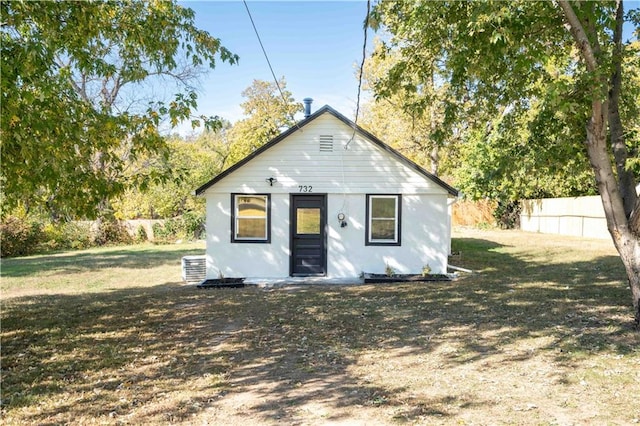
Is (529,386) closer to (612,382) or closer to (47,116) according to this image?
(612,382)

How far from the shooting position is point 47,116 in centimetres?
560

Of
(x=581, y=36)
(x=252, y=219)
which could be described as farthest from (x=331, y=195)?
(x=581, y=36)

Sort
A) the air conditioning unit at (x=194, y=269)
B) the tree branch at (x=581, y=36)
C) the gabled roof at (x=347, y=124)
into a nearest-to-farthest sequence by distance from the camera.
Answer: the tree branch at (x=581, y=36), the gabled roof at (x=347, y=124), the air conditioning unit at (x=194, y=269)

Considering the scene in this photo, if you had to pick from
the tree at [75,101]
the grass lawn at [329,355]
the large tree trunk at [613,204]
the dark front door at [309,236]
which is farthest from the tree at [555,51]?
the dark front door at [309,236]

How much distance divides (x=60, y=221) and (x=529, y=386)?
20.8 ft

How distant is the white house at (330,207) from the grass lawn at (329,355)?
1.45 meters

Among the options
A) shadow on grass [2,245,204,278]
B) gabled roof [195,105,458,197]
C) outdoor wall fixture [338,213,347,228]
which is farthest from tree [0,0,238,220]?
shadow on grass [2,245,204,278]

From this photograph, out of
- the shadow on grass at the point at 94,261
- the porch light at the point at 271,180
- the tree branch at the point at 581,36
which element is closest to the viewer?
the tree branch at the point at 581,36

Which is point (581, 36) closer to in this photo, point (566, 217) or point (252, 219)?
point (252, 219)

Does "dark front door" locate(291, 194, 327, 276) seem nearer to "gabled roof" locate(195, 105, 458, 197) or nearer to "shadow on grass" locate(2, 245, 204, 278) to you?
"gabled roof" locate(195, 105, 458, 197)

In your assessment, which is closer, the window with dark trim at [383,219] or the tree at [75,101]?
the tree at [75,101]

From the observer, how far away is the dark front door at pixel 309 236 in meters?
12.8

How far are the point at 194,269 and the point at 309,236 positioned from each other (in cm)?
338

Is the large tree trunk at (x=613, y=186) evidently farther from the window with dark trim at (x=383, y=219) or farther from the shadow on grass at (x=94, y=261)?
the shadow on grass at (x=94, y=261)
